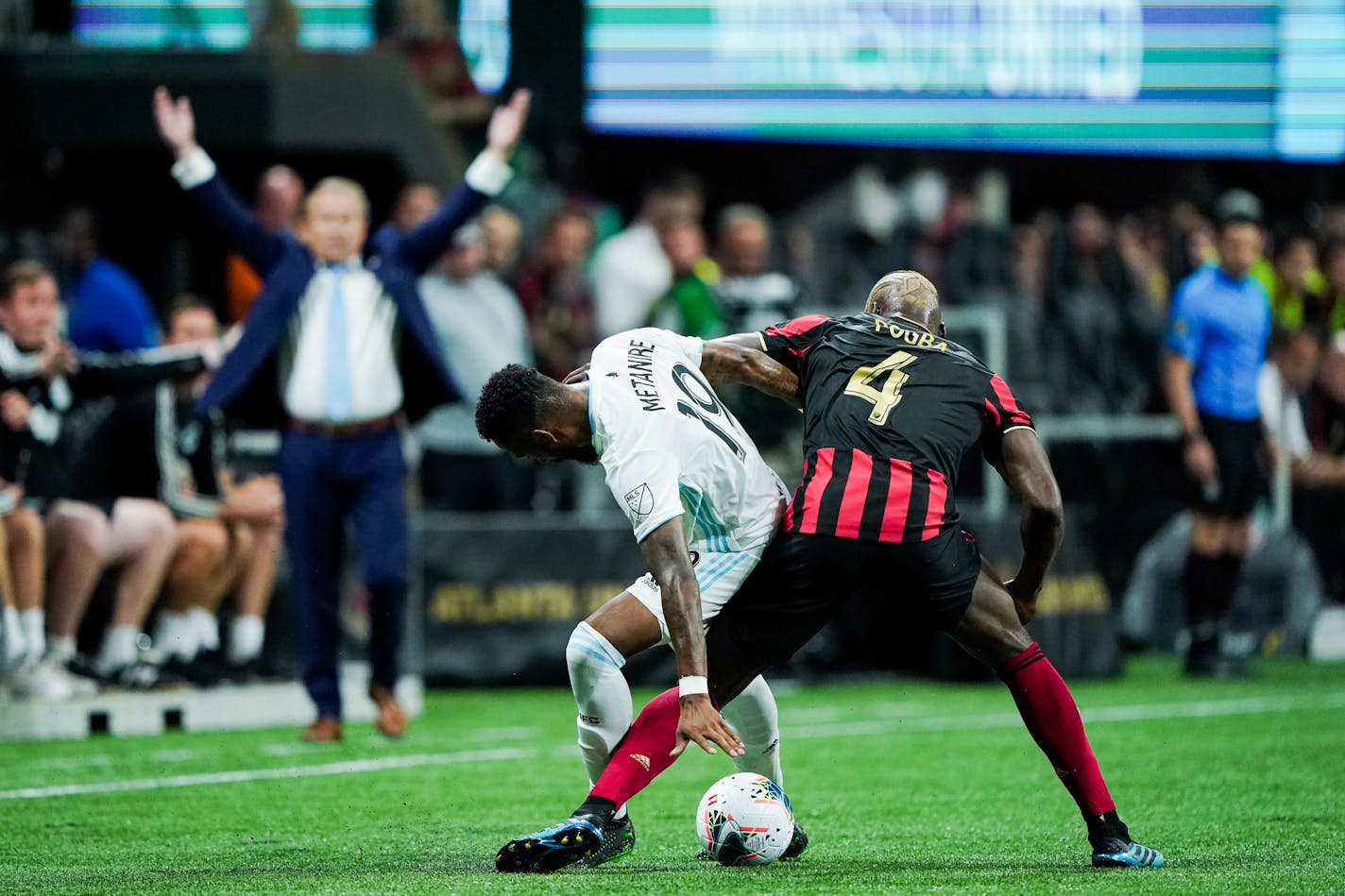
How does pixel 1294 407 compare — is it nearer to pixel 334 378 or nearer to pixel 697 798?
pixel 334 378

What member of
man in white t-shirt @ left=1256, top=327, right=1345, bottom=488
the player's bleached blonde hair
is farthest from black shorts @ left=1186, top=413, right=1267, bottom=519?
the player's bleached blonde hair

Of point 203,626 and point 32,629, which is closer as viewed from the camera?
point 32,629

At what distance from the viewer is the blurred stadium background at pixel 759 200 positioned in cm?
1148

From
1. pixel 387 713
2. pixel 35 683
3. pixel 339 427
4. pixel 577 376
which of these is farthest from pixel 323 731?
pixel 577 376

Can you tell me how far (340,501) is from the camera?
→ 28.7 feet

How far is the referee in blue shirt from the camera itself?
1159 cm

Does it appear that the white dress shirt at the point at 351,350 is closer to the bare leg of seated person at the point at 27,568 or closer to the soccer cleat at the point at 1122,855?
the bare leg of seated person at the point at 27,568

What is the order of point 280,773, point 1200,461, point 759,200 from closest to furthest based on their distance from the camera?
point 280,773, point 1200,461, point 759,200

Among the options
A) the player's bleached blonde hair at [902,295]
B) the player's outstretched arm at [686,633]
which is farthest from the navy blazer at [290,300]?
the player's outstretched arm at [686,633]

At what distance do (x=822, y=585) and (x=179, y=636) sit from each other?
543 cm

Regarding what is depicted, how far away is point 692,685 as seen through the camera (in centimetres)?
507

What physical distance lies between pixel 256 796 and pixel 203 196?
2910 mm

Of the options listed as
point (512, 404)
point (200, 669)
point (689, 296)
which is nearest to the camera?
point (512, 404)

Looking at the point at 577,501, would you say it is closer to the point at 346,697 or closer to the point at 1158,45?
the point at 346,697
